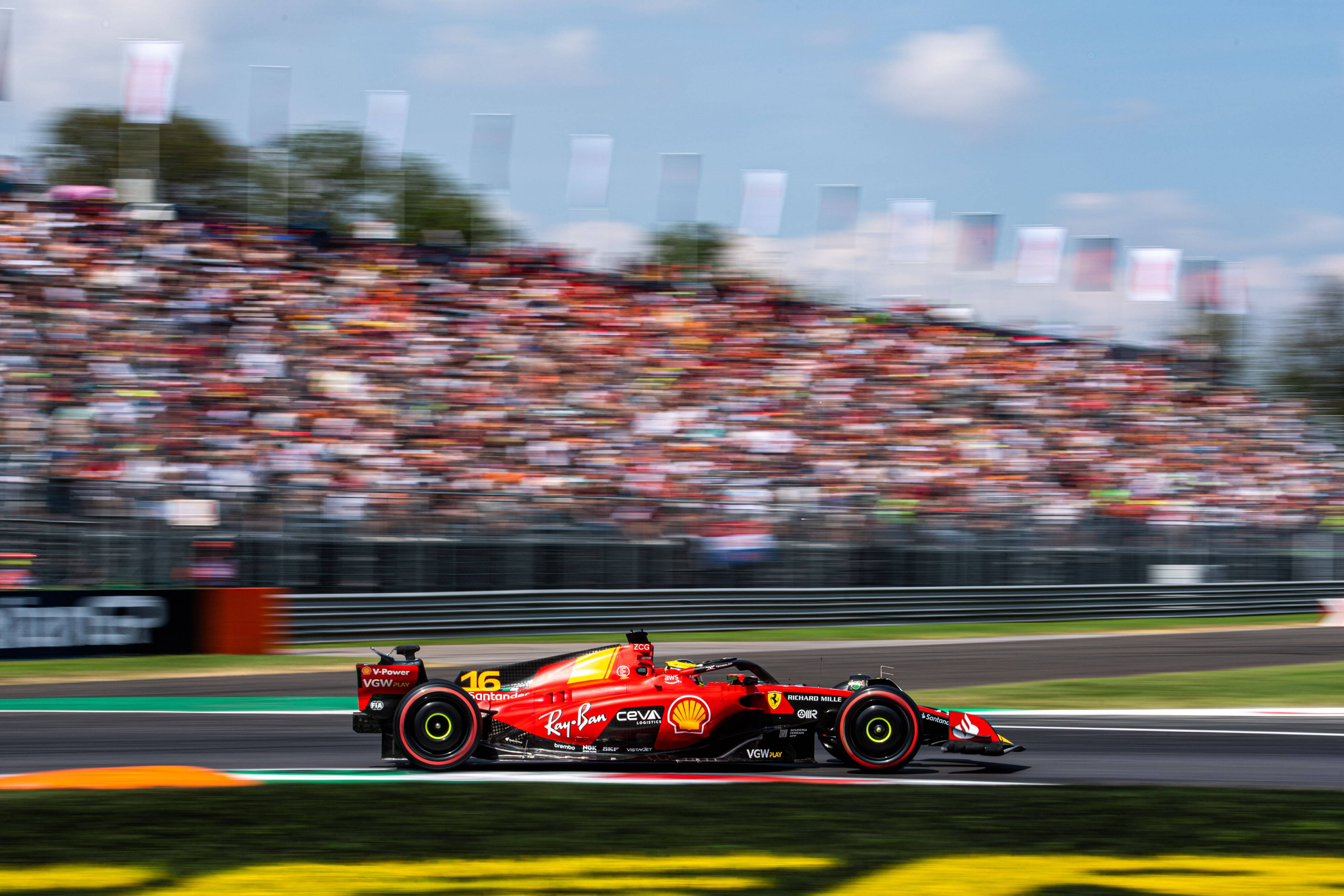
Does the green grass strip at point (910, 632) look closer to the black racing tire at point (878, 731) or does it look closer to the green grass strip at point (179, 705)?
the green grass strip at point (179, 705)

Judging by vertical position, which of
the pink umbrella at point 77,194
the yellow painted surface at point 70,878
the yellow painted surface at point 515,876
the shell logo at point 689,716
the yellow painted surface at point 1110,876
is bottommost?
the yellow painted surface at point 70,878

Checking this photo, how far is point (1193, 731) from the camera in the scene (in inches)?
428

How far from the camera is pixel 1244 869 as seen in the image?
650 cm

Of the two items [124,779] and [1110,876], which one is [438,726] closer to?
[124,779]

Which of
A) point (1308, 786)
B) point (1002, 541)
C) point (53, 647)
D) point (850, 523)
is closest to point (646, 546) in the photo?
point (850, 523)

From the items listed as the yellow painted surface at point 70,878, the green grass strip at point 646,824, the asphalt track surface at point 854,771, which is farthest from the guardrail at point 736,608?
the yellow painted surface at point 70,878

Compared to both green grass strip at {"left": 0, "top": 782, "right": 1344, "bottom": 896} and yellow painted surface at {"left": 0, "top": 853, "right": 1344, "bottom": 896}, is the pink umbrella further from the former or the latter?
yellow painted surface at {"left": 0, "top": 853, "right": 1344, "bottom": 896}

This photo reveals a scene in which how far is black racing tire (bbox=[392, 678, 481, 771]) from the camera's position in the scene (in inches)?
331

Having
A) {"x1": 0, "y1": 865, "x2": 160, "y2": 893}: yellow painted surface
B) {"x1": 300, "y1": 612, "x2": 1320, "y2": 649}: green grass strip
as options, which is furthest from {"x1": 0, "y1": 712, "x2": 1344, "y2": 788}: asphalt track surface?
→ {"x1": 300, "y1": 612, "x2": 1320, "y2": 649}: green grass strip

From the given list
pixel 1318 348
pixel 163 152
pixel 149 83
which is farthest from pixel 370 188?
pixel 1318 348

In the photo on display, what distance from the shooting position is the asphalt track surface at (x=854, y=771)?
29.2 ft

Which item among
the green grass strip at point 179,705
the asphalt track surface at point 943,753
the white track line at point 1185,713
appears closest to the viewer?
the asphalt track surface at point 943,753

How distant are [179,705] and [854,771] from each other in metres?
6.23

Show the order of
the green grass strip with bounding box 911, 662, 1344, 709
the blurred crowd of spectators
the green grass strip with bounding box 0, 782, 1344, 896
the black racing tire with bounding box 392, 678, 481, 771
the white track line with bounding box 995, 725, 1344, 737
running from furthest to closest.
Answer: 1. the blurred crowd of spectators
2. the green grass strip with bounding box 911, 662, 1344, 709
3. the white track line with bounding box 995, 725, 1344, 737
4. the black racing tire with bounding box 392, 678, 481, 771
5. the green grass strip with bounding box 0, 782, 1344, 896
